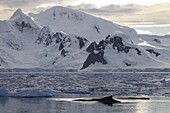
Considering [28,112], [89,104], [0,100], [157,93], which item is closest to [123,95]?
[157,93]

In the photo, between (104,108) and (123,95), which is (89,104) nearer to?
(104,108)

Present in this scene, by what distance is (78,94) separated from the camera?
203 feet

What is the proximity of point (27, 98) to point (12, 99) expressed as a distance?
2074 millimetres

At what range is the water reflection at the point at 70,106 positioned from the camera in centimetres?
4406

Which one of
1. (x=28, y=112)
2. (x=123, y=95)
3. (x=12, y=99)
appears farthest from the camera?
(x=123, y=95)

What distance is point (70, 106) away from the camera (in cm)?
4744

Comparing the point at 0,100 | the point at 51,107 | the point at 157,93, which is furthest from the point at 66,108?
the point at 157,93

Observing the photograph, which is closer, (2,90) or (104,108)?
(104,108)

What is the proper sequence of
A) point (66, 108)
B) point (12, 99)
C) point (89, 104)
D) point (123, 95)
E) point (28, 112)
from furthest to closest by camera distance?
point (123, 95) → point (12, 99) → point (89, 104) → point (66, 108) → point (28, 112)

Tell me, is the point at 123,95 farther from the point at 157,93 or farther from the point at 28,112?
the point at 28,112

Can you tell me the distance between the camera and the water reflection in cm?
4406

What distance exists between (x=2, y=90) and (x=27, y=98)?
3.40m

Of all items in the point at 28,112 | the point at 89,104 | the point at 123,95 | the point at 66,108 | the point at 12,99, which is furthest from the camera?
the point at 123,95

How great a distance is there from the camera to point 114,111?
44.0 metres
